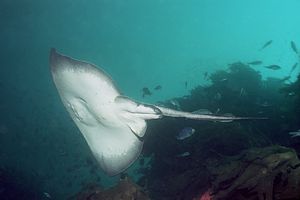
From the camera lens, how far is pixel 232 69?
15.1m

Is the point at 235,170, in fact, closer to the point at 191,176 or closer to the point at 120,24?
the point at 191,176

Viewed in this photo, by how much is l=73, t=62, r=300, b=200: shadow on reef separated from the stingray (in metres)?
0.98

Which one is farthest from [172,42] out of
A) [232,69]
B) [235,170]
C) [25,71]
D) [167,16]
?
[235,170]

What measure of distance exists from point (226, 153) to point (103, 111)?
391 cm

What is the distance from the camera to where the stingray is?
3672mm

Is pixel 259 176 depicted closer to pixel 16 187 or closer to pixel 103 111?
pixel 103 111

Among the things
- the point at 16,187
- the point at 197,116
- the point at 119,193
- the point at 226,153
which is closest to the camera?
the point at 197,116

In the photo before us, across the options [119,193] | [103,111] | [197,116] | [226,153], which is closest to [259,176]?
[197,116]

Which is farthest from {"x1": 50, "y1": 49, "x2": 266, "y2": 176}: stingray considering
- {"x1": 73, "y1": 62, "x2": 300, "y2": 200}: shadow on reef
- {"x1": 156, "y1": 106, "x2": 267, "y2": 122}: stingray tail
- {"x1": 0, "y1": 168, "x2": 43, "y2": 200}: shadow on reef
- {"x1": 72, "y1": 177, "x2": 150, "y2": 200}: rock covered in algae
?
{"x1": 0, "y1": 168, "x2": 43, "y2": 200}: shadow on reef

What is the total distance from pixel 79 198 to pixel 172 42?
64.0 m

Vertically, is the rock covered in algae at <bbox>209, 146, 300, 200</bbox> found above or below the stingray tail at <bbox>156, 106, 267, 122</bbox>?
below

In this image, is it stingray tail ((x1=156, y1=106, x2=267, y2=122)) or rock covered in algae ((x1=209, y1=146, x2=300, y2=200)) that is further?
rock covered in algae ((x1=209, y1=146, x2=300, y2=200))

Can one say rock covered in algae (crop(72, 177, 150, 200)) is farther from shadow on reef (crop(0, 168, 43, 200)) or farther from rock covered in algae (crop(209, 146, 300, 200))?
shadow on reef (crop(0, 168, 43, 200))

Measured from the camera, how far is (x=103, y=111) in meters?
4.02
